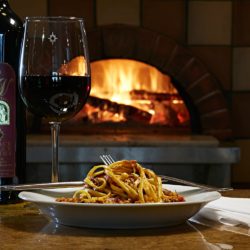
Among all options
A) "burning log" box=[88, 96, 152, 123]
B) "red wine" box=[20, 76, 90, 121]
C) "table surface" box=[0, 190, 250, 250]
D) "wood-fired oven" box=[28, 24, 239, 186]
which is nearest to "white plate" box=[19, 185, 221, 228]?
"table surface" box=[0, 190, 250, 250]

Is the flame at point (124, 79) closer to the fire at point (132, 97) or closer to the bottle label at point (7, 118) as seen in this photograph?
the fire at point (132, 97)

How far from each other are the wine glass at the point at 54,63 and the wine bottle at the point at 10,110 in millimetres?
80

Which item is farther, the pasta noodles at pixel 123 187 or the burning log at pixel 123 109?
the burning log at pixel 123 109

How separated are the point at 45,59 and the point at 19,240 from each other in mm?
230

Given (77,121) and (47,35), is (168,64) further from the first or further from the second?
(47,35)

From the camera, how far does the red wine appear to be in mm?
865

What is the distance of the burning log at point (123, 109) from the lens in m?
2.79

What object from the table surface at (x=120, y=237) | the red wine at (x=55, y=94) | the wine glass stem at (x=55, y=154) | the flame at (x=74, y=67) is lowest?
the table surface at (x=120, y=237)

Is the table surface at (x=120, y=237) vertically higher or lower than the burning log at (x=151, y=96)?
lower

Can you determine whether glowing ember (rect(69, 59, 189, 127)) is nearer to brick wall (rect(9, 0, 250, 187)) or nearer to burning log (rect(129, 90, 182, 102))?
burning log (rect(129, 90, 182, 102))

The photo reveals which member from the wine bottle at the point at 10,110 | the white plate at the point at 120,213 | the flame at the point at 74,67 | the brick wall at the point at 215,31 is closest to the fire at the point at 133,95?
the brick wall at the point at 215,31

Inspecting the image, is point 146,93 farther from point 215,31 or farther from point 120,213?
point 120,213

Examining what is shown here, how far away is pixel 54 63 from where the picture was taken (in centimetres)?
85

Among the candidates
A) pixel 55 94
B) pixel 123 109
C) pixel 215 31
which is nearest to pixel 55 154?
pixel 55 94
